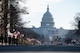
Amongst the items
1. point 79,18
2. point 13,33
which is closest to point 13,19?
point 13,33

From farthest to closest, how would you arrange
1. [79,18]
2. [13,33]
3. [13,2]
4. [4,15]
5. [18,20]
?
1. [79,18]
2. [13,33]
3. [18,20]
4. [13,2]
5. [4,15]

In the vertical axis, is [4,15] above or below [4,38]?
above

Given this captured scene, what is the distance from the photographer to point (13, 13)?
2539 inches

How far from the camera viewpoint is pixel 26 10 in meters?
64.2

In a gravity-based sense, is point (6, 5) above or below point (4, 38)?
above

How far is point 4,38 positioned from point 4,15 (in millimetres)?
4879

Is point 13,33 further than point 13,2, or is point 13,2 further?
point 13,33

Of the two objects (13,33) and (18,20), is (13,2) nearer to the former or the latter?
(18,20)

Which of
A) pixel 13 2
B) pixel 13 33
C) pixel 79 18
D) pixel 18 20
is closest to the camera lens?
pixel 13 2

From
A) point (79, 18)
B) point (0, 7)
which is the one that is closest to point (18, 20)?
point (0, 7)

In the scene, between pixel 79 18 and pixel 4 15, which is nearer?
pixel 4 15

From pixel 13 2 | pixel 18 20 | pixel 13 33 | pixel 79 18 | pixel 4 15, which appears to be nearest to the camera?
pixel 4 15

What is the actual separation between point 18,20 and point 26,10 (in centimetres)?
824

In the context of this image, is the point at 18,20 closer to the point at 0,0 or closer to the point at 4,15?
the point at 0,0
